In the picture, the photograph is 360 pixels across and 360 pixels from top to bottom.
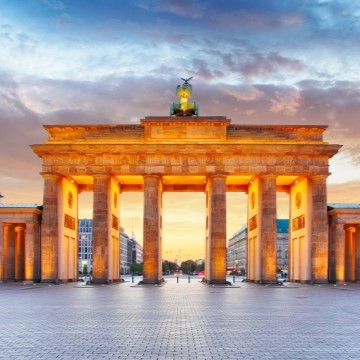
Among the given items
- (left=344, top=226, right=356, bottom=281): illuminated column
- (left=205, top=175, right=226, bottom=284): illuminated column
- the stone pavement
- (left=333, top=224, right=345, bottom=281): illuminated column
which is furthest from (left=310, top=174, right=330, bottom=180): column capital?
the stone pavement

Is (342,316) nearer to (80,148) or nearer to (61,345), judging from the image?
(61,345)

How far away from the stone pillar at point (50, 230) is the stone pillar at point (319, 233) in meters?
30.8

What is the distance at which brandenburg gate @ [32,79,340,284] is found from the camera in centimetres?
6419

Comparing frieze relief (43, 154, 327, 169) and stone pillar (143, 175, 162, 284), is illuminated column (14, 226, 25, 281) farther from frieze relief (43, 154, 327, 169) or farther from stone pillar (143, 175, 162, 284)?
frieze relief (43, 154, 327, 169)

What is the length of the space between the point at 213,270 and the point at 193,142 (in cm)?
1541

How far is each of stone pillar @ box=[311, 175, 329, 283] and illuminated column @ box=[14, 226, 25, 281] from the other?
37649 mm

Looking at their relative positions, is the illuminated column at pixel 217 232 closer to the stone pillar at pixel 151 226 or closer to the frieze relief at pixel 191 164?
the frieze relief at pixel 191 164

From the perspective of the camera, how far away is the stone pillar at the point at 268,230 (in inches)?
2517

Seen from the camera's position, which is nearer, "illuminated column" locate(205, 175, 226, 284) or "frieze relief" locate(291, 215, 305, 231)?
"illuminated column" locate(205, 175, 226, 284)

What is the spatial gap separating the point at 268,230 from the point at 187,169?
1208 centimetres

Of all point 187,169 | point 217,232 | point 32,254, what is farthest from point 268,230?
point 32,254

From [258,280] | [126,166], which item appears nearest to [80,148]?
[126,166]

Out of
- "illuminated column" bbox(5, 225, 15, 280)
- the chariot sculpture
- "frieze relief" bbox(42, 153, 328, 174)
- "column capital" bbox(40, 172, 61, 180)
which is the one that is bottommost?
"illuminated column" bbox(5, 225, 15, 280)

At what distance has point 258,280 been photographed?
6631 centimetres
